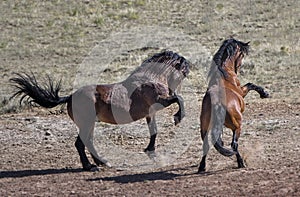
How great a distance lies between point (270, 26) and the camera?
32000 millimetres

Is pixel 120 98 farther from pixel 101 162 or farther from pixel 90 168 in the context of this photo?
pixel 90 168

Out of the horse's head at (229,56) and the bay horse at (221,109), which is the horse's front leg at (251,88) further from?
the horse's head at (229,56)

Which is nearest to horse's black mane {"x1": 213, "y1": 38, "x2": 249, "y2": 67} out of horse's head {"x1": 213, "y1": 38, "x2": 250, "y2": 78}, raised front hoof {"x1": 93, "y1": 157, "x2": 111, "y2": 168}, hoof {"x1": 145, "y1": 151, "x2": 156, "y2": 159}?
horse's head {"x1": 213, "y1": 38, "x2": 250, "y2": 78}

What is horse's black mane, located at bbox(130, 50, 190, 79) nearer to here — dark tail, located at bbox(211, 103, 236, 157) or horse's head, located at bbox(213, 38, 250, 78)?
horse's head, located at bbox(213, 38, 250, 78)

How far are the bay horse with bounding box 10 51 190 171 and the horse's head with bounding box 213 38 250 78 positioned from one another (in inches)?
31.4

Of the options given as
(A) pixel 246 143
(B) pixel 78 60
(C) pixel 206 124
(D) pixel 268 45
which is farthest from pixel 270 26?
(C) pixel 206 124

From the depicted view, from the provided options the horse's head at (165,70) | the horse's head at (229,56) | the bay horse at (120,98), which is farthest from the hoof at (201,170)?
the horse's head at (165,70)

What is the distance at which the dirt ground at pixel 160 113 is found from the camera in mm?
9789

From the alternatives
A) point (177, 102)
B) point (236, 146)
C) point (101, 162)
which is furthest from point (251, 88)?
point (101, 162)

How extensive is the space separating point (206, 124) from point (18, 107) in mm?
7435

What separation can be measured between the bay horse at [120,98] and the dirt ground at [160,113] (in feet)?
1.99

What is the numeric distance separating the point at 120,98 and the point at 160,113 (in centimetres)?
406

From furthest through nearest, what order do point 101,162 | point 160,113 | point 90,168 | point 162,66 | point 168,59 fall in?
point 160,113 < point 168,59 < point 162,66 < point 101,162 < point 90,168

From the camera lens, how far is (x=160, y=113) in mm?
15141
